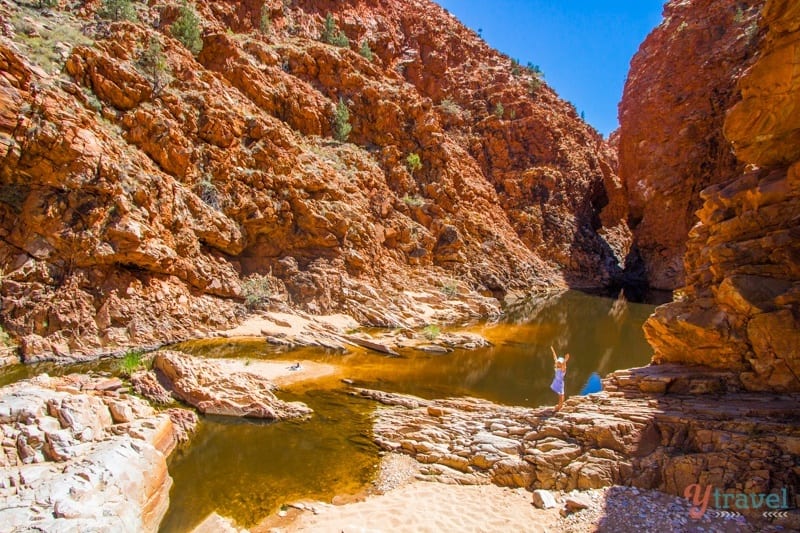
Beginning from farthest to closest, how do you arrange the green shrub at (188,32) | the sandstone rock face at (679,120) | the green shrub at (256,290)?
the sandstone rock face at (679,120)
the green shrub at (188,32)
the green shrub at (256,290)

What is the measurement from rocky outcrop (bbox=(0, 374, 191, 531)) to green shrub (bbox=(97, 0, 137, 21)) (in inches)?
1115

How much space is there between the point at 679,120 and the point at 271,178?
39662 millimetres

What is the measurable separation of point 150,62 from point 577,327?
30.9 meters

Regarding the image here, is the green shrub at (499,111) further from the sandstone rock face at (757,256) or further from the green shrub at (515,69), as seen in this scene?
the sandstone rock face at (757,256)

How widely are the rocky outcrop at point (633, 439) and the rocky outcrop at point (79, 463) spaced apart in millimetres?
5026

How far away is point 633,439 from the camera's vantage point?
25.2ft

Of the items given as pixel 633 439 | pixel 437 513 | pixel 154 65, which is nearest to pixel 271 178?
pixel 154 65

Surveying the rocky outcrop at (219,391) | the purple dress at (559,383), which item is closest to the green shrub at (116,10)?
the rocky outcrop at (219,391)

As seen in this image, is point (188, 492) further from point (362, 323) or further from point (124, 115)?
point (124, 115)

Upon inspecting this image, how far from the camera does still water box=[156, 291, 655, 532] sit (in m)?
8.06

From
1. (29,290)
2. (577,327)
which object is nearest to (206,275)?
(29,290)

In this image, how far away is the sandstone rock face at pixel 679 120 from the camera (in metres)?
38.3

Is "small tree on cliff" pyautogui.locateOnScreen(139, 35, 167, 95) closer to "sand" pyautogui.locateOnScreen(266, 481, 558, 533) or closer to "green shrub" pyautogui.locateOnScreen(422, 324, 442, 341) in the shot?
"green shrub" pyautogui.locateOnScreen(422, 324, 442, 341)

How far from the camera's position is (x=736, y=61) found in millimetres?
37375
